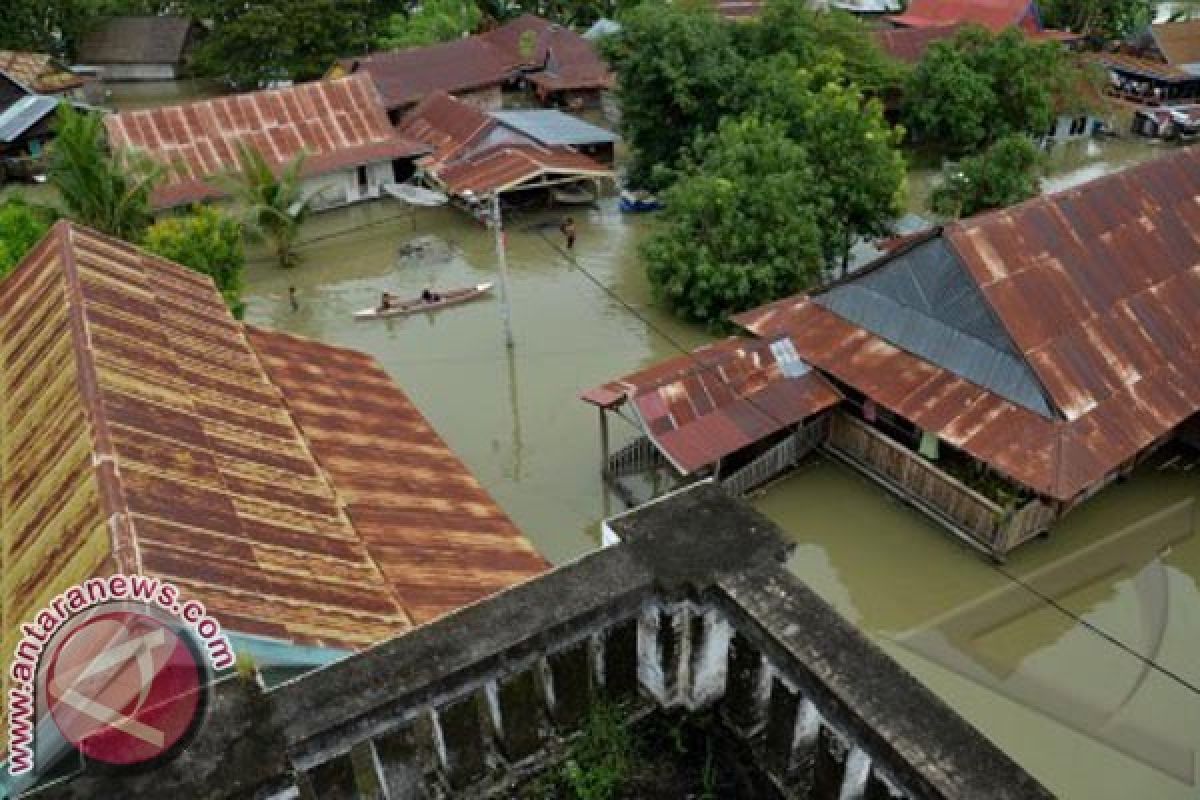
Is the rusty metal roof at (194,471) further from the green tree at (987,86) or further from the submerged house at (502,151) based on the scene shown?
the green tree at (987,86)

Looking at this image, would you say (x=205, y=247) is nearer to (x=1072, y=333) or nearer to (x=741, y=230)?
(x=741, y=230)

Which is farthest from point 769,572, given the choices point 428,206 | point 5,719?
point 428,206

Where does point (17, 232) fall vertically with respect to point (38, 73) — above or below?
above

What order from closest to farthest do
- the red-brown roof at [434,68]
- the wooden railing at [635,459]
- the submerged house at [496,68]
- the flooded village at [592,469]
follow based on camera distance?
the flooded village at [592,469] → the wooden railing at [635,459] → the red-brown roof at [434,68] → the submerged house at [496,68]

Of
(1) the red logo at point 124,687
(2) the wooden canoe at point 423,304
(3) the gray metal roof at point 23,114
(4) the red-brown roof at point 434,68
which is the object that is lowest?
(2) the wooden canoe at point 423,304

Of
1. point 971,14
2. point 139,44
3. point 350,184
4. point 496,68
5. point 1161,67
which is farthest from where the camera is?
point 139,44

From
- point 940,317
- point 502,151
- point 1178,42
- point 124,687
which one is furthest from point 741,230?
point 1178,42

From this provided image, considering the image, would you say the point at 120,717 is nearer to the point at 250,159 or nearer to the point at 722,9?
the point at 250,159

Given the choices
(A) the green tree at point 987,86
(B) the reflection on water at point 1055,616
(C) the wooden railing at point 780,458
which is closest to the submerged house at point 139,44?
(A) the green tree at point 987,86
